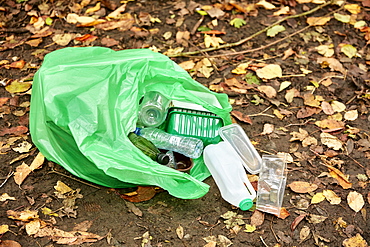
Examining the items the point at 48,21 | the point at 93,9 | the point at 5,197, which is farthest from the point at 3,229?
the point at 93,9

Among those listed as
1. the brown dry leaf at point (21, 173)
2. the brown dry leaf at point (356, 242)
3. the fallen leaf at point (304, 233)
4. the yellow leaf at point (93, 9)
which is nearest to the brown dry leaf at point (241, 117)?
the fallen leaf at point (304, 233)

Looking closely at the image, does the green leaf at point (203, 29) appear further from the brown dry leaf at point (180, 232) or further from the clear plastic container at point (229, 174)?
the brown dry leaf at point (180, 232)

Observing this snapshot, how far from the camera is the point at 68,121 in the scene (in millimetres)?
2066

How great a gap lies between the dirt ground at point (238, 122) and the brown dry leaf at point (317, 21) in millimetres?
36

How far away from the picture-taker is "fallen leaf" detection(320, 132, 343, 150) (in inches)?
97.2

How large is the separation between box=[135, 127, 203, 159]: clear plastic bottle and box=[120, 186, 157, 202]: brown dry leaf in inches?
9.0

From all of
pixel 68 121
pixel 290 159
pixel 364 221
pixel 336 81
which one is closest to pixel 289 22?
pixel 336 81

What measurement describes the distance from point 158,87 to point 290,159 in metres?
0.75

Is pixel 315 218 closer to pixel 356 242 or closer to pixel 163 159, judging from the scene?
pixel 356 242

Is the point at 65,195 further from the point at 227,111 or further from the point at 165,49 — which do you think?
the point at 165,49

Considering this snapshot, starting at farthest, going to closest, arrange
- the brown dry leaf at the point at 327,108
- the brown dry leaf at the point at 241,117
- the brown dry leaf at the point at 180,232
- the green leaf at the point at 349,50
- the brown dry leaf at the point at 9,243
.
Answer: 1. the green leaf at the point at 349,50
2. the brown dry leaf at the point at 327,108
3. the brown dry leaf at the point at 241,117
4. the brown dry leaf at the point at 180,232
5. the brown dry leaf at the point at 9,243

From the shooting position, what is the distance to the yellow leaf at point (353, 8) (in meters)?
3.51

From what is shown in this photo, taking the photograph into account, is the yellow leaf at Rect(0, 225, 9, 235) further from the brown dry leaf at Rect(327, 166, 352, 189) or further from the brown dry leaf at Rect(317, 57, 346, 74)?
the brown dry leaf at Rect(317, 57, 346, 74)

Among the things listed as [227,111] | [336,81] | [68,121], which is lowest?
[336,81]
